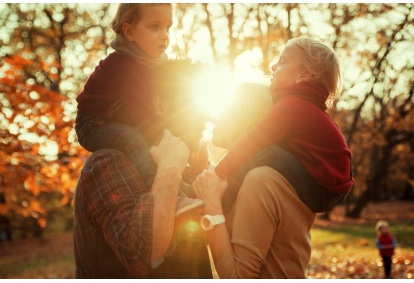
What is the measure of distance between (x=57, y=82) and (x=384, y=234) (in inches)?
415

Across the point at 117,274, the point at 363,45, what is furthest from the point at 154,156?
the point at 363,45

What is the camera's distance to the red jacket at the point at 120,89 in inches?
79.7

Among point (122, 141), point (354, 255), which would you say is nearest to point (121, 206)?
point (122, 141)

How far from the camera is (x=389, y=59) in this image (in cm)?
1670

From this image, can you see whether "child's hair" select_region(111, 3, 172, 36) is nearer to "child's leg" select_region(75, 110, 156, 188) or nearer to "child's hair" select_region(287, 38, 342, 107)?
"child's leg" select_region(75, 110, 156, 188)

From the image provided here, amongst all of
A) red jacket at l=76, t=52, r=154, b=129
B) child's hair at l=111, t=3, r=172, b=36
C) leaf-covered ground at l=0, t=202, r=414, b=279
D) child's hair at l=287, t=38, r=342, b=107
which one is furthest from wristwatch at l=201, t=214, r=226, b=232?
leaf-covered ground at l=0, t=202, r=414, b=279

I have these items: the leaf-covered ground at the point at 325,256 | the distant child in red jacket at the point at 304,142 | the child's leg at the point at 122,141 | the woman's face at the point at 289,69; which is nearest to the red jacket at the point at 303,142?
the distant child in red jacket at the point at 304,142

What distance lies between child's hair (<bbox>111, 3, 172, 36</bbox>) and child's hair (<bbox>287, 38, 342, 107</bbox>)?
69 cm

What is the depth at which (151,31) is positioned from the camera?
2.12 m

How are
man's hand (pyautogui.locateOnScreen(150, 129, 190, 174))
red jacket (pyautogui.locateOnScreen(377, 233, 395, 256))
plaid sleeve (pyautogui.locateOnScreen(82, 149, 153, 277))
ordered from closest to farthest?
plaid sleeve (pyautogui.locateOnScreen(82, 149, 153, 277)) < man's hand (pyautogui.locateOnScreen(150, 129, 190, 174)) < red jacket (pyautogui.locateOnScreen(377, 233, 395, 256))

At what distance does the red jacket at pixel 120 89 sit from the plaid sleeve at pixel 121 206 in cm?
22

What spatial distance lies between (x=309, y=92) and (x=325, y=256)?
12773 mm

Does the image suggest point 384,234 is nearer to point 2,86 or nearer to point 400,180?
point 2,86

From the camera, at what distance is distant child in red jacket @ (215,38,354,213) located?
199cm
